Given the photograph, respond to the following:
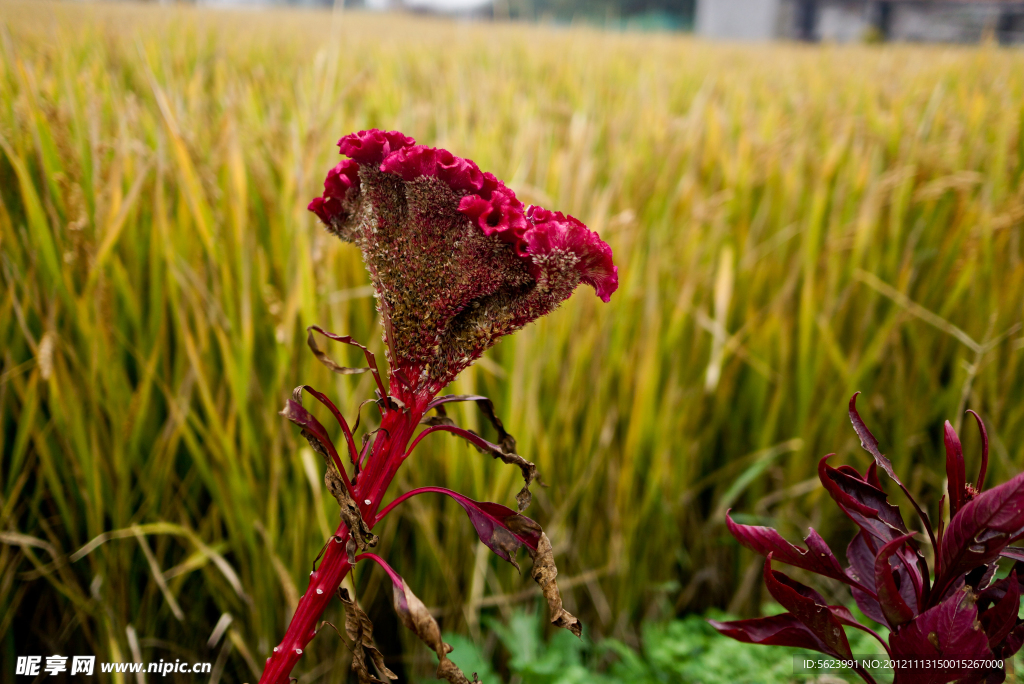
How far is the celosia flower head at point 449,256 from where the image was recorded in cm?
32

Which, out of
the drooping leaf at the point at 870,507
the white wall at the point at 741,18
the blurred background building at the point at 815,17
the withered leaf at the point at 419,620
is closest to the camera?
the withered leaf at the point at 419,620

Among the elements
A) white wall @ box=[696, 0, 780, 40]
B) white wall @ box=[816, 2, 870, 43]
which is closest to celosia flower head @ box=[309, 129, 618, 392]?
white wall @ box=[696, 0, 780, 40]

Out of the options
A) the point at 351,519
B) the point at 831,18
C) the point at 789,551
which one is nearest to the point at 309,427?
the point at 351,519

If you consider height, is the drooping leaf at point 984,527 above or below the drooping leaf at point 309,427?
below

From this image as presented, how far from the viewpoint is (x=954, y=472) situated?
1.28 feet

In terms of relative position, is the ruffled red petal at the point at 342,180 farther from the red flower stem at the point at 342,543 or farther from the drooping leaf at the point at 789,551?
the drooping leaf at the point at 789,551

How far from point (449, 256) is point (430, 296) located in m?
0.02

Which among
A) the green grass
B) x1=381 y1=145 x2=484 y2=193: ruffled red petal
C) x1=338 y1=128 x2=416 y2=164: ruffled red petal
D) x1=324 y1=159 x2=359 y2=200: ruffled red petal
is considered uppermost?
x1=338 y1=128 x2=416 y2=164: ruffled red petal

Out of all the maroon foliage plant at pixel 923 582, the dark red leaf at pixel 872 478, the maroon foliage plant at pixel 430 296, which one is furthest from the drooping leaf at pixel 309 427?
the dark red leaf at pixel 872 478

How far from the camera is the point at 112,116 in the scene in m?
1.07

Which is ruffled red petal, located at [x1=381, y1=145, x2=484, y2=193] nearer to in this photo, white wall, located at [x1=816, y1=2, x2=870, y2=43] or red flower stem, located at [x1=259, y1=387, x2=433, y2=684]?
red flower stem, located at [x1=259, y1=387, x2=433, y2=684]

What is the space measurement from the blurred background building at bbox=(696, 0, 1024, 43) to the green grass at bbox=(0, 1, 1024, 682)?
11585 mm

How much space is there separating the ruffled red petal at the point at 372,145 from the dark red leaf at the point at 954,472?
1.16 ft

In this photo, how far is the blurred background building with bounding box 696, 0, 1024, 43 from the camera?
1116 centimetres
